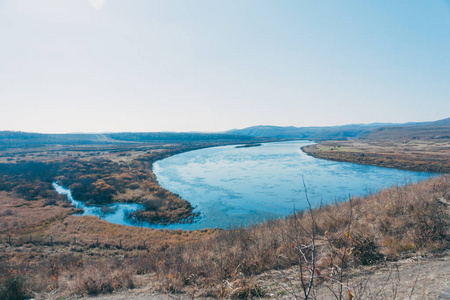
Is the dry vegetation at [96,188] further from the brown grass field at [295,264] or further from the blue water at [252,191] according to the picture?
the brown grass field at [295,264]

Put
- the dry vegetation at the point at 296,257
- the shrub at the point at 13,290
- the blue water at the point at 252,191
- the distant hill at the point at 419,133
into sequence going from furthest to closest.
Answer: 1. the distant hill at the point at 419,133
2. the blue water at the point at 252,191
3. the shrub at the point at 13,290
4. the dry vegetation at the point at 296,257

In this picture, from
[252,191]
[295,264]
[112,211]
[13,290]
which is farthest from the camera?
[252,191]

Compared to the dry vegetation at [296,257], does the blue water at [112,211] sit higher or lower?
lower

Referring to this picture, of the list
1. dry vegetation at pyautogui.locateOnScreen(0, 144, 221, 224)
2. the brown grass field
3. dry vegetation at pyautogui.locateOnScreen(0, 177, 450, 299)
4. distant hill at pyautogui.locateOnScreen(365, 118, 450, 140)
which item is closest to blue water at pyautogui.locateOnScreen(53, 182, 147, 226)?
dry vegetation at pyautogui.locateOnScreen(0, 144, 221, 224)

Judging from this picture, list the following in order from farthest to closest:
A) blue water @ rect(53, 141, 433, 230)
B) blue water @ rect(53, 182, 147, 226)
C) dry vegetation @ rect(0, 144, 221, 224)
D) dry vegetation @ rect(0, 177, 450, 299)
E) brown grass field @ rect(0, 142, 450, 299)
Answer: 1. dry vegetation @ rect(0, 144, 221, 224)
2. blue water @ rect(53, 182, 147, 226)
3. blue water @ rect(53, 141, 433, 230)
4. dry vegetation @ rect(0, 177, 450, 299)
5. brown grass field @ rect(0, 142, 450, 299)

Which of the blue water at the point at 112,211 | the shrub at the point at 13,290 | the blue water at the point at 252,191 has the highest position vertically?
the shrub at the point at 13,290

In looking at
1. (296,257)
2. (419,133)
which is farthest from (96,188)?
(419,133)

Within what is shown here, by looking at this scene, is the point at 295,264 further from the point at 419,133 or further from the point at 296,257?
the point at 419,133

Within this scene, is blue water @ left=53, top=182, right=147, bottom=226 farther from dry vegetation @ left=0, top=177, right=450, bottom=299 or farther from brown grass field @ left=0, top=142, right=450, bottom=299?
dry vegetation @ left=0, top=177, right=450, bottom=299

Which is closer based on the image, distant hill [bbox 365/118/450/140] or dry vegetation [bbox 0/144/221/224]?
dry vegetation [bbox 0/144/221/224]

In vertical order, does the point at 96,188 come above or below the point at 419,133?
below

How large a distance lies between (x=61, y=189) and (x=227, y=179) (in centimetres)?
2273

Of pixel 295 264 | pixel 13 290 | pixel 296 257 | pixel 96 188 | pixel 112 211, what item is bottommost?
pixel 112 211

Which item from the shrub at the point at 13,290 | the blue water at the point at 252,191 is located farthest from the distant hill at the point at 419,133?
the shrub at the point at 13,290
